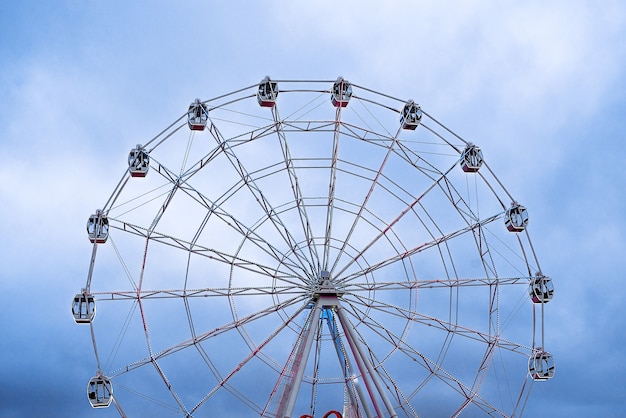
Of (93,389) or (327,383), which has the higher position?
(327,383)

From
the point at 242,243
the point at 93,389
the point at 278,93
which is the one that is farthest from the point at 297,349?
the point at 278,93

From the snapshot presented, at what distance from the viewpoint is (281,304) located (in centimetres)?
3769

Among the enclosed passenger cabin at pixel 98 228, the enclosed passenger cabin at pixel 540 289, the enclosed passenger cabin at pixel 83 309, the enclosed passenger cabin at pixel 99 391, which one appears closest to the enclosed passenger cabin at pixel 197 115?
the enclosed passenger cabin at pixel 98 228

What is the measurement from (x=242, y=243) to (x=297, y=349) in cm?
527

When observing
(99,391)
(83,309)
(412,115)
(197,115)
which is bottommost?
(99,391)

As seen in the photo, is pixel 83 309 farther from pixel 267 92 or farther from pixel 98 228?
pixel 267 92

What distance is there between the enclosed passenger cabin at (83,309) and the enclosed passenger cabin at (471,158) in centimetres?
1759

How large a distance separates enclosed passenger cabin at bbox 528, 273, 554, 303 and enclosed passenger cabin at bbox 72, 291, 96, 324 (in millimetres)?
19485

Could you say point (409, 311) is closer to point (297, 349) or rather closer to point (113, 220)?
point (297, 349)

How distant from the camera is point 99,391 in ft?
116

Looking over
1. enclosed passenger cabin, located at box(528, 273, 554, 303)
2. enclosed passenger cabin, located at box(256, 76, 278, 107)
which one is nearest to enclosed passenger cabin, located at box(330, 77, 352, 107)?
enclosed passenger cabin, located at box(256, 76, 278, 107)

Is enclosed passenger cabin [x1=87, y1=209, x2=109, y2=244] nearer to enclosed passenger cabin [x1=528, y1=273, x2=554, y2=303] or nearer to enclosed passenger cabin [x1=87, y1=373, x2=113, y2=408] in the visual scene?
enclosed passenger cabin [x1=87, y1=373, x2=113, y2=408]

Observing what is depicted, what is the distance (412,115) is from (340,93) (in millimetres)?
3725

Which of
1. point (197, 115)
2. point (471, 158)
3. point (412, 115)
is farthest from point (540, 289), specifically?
Result: point (197, 115)
